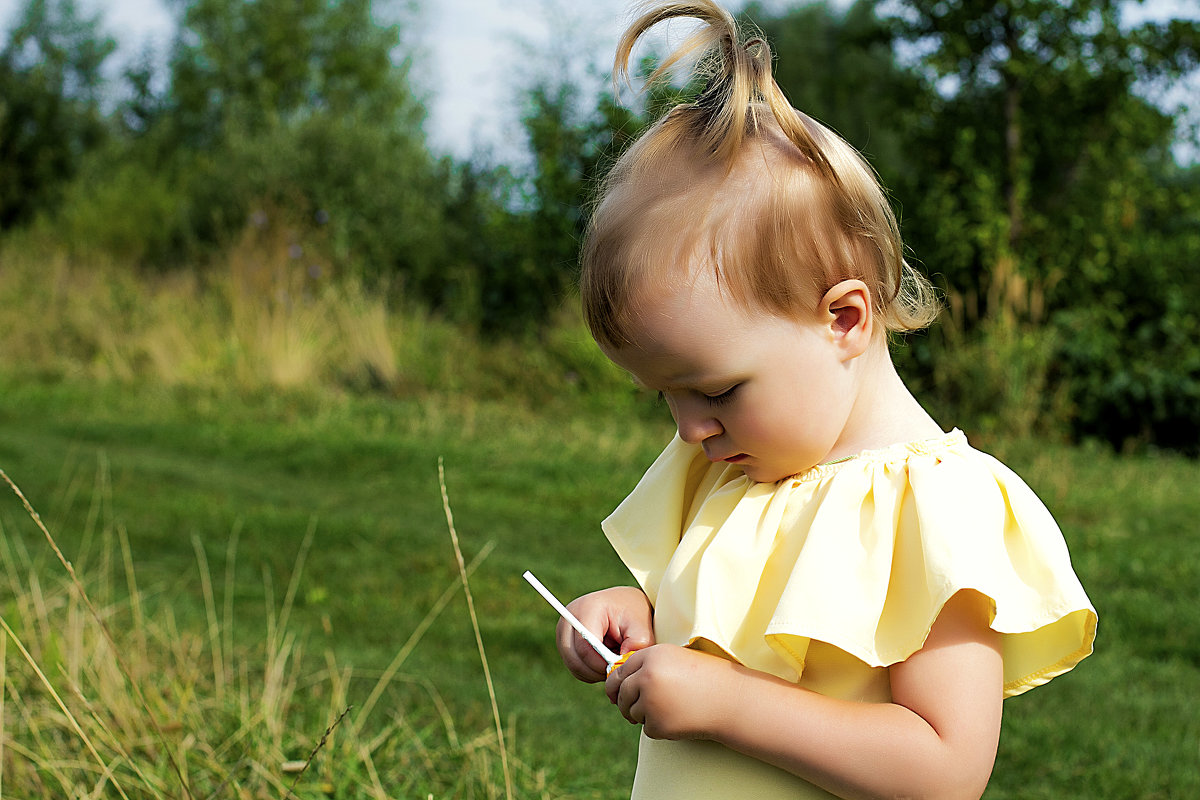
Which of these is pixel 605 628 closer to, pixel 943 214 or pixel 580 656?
pixel 580 656

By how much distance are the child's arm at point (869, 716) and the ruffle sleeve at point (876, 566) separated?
4 centimetres

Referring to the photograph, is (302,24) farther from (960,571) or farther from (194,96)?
(960,571)

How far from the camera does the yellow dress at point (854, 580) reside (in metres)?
1.27

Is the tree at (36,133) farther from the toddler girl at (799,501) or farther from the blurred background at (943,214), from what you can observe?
the toddler girl at (799,501)

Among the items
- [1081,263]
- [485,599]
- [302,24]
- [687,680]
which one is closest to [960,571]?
[687,680]

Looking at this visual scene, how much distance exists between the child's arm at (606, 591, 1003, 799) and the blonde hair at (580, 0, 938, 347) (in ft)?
1.33

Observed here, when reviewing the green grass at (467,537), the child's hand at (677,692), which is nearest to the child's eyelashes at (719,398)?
the child's hand at (677,692)

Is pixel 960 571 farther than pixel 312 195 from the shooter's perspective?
No

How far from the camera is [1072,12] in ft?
28.2

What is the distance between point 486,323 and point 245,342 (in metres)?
2.52

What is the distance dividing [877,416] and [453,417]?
22.6ft

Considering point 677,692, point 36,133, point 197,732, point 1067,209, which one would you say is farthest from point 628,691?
point 36,133

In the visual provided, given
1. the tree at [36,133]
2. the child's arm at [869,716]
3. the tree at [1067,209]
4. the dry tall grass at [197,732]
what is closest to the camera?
the child's arm at [869,716]

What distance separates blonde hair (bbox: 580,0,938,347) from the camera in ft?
4.27
